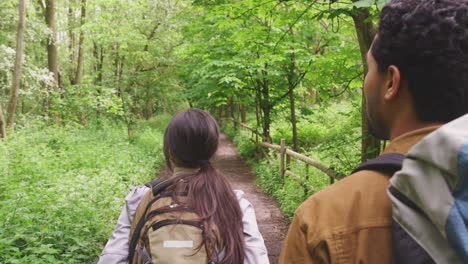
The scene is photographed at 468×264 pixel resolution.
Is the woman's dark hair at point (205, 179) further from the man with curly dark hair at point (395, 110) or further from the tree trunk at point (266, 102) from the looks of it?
the tree trunk at point (266, 102)

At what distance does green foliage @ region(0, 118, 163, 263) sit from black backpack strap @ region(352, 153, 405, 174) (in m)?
3.48

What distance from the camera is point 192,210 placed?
1.63 m

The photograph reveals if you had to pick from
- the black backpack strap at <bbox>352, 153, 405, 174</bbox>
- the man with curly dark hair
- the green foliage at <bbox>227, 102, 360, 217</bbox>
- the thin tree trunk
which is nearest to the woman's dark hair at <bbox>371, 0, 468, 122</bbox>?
the man with curly dark hair

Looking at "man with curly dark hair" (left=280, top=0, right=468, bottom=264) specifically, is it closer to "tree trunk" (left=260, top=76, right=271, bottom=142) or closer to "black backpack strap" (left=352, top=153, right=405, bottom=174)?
"black backpack strap" (left=352, top=153, right=405, bottom=174)

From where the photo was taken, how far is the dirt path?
5.78 metres

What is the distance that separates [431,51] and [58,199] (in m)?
5.18

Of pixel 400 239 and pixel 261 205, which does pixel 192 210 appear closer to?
pixel 400 239

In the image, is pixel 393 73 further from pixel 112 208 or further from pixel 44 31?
pixel 44 31

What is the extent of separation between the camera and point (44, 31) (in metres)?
11.5

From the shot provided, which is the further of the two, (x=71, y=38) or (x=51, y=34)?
(x=71, y=38)

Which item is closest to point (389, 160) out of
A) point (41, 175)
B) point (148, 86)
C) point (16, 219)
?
point (16, 219)

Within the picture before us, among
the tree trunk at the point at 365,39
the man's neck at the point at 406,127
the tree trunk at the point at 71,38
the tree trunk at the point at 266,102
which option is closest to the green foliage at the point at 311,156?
the tree trunk at the point at 365,39

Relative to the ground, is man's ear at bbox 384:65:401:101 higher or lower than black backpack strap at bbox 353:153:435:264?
higher

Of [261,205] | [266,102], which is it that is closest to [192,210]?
[261,205]
